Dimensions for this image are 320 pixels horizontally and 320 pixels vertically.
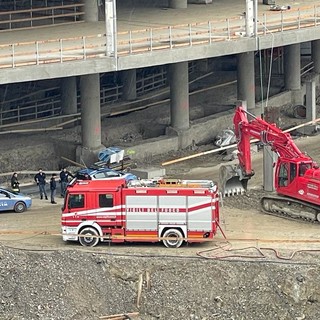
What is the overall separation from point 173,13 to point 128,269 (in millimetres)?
24417

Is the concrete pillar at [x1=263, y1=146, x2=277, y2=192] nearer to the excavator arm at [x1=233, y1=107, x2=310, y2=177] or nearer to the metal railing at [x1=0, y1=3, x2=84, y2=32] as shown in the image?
the excavator arm at [x1=233, y1=107, x2=310, y2=177]

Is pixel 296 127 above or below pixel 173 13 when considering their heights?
below

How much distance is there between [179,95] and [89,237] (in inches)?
652

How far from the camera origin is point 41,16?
53969 mm

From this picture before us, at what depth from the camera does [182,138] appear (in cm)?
5153

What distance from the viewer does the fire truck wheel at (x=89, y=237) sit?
36.3 m

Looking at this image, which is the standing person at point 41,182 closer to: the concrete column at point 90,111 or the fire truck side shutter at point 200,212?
the concrete column at point 90,111

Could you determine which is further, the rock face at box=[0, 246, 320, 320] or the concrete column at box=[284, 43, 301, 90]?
the concrete column at box=[284, 43, 301, 90]

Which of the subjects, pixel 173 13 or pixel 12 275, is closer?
pixel 12 275

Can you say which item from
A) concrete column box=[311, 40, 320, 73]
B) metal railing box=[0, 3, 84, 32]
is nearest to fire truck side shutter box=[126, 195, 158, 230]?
metal railing box=[0, 3, 84, 32]

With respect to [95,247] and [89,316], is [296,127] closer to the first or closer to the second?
[95,247]

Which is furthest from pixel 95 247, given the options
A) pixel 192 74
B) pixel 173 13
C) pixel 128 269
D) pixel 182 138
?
pixel 192 74

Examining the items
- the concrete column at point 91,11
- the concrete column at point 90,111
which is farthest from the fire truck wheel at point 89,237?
the concrete column at point 91,11

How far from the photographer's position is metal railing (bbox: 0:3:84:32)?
52.3 meters
